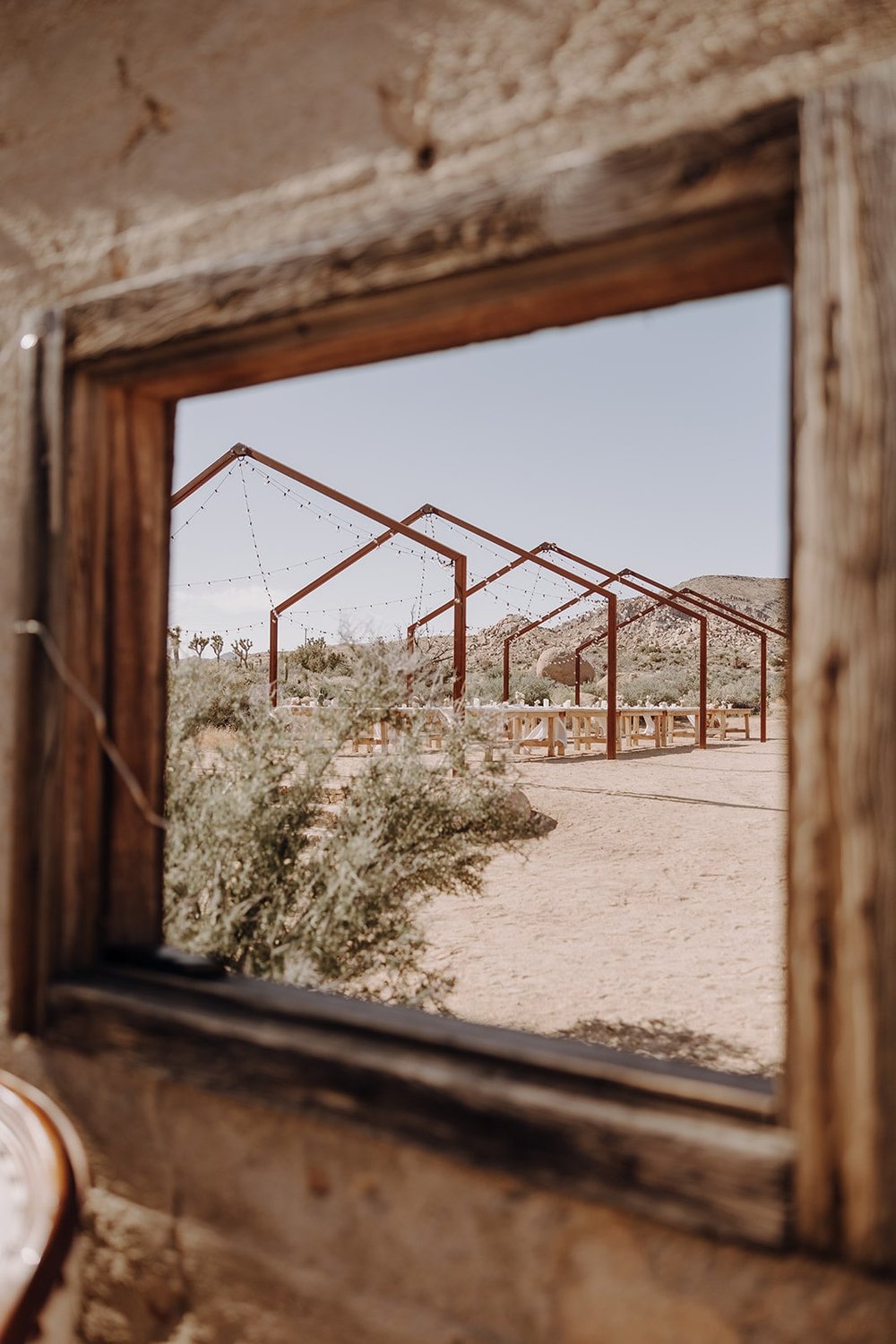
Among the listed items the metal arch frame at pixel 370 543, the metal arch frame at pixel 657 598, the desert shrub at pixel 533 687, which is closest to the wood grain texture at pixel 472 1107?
the metal arch frame at pixel 370 543

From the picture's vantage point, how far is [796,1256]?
3.28 ft

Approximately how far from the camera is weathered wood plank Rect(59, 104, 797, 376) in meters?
1.09

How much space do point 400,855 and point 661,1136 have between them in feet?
9.63

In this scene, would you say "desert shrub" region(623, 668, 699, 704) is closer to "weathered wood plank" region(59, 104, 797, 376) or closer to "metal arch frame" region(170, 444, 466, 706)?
"metal arch frame" region(170, 444, 466, 706)

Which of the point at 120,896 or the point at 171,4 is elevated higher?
the point at 171,4

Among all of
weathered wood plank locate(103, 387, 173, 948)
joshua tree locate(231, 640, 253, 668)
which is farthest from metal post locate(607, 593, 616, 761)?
weathered wood plank locate(103, 387, 173, 948)

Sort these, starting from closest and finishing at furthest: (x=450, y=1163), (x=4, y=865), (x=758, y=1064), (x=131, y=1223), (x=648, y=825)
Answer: (x=450, y=1163), (x=131, y=1223), (x=4, y=865), (x=758, y=1064), (x=648, y=825)

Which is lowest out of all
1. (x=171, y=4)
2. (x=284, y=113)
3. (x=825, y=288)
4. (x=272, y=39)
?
(x=825, y=288)

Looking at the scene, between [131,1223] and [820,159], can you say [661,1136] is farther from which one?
[820,159]

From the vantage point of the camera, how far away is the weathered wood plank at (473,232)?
3.57ft

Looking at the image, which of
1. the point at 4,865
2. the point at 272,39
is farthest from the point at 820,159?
the point at 4,865

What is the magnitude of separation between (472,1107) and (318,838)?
3177 mm

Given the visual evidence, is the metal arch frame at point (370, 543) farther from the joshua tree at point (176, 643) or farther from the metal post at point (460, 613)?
the joshua tree at point (176, 643)

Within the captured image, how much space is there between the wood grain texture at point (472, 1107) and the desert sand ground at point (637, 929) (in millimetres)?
2810
